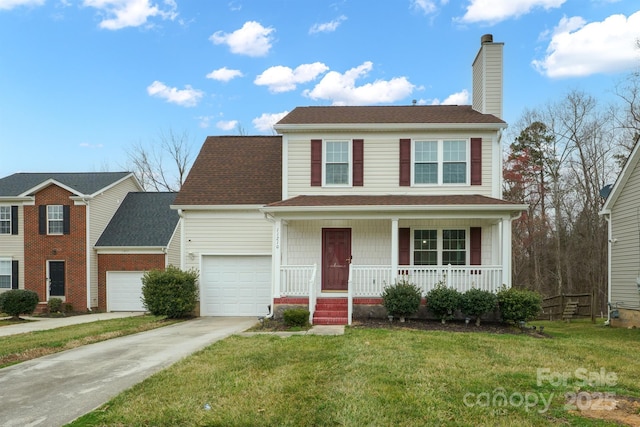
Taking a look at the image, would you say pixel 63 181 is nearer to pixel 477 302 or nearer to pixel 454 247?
pixel 454 247

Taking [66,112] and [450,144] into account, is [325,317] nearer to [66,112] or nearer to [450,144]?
[450,144]

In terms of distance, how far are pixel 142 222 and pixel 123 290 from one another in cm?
322

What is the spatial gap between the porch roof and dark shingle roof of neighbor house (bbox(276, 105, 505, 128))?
95.4 inches

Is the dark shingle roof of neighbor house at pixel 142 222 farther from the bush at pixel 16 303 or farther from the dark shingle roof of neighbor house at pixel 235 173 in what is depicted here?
the dark shingle roof of neighbor house at pixel 235 173

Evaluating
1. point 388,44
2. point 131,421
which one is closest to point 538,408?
point 131,421

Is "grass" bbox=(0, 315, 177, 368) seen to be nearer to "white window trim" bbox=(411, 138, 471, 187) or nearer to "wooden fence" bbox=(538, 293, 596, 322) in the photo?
"white window trim" bbox=(411, 138, 471, 187)

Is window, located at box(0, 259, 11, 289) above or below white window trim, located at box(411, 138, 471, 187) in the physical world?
below

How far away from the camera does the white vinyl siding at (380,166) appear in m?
13.3

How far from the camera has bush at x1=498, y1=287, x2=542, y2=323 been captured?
10.9 m

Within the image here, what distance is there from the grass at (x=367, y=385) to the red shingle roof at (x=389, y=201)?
4.32 meters

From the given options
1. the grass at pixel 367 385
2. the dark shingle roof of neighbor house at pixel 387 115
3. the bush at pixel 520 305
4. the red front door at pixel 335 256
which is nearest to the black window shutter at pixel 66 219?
the dark shingle roof of neighbor house at pixel 387 115

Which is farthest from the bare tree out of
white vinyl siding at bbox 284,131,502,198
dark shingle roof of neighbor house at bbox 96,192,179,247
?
white vinyl siding at bbox 284,131,502,198

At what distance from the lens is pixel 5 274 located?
19766mm

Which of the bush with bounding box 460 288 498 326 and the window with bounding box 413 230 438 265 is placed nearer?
the bush with bounding box 460 288 498 326
